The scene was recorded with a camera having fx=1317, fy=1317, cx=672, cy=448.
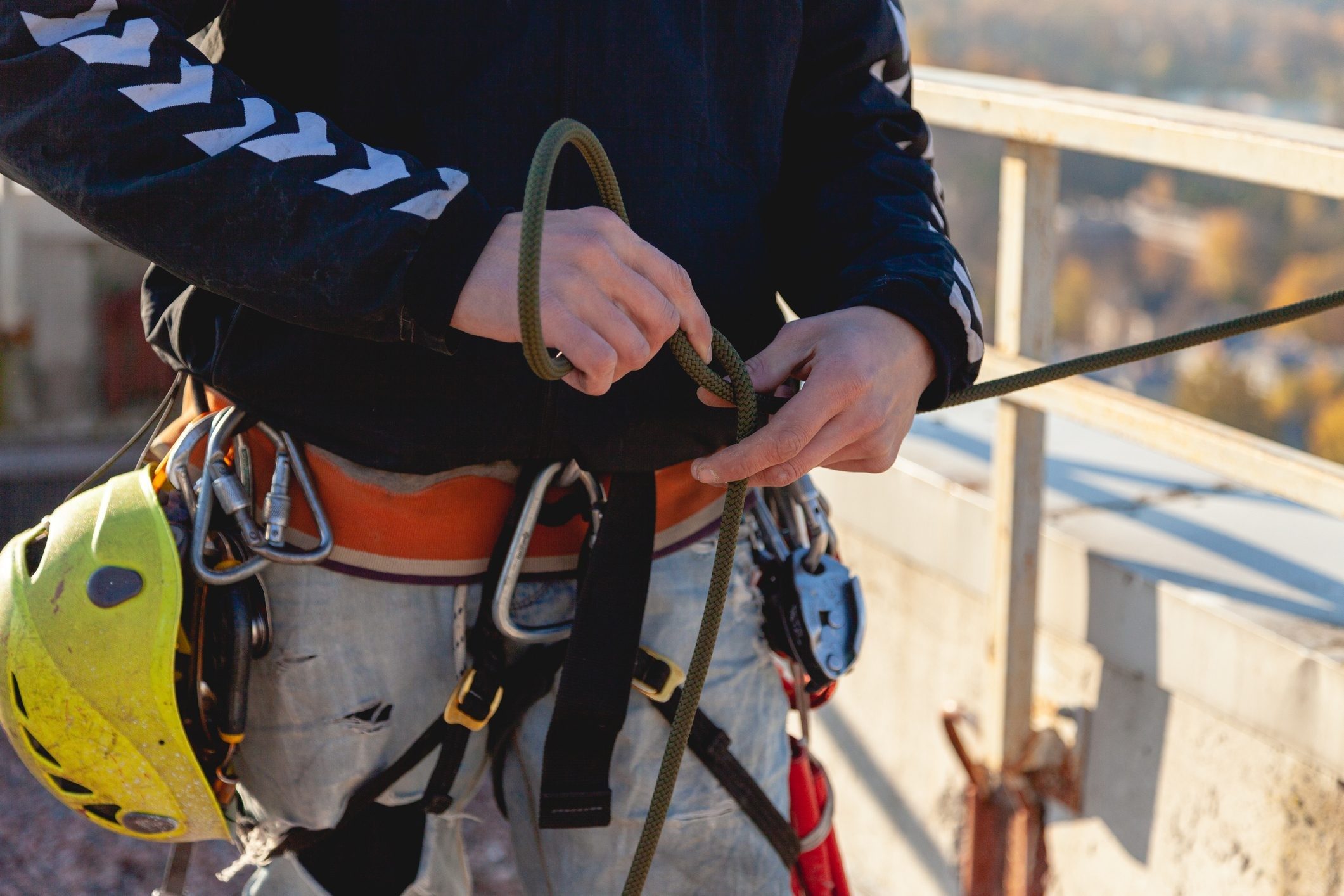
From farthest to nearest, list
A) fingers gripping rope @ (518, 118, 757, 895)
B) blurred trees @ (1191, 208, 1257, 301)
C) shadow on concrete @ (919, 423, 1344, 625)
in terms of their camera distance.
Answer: blurred trees @ (1191, 208, 1257, 301)
shadow on concrete @ (919, 423, 1344, 625)
fingers gripping rope @ (518, 118, 757, 895)

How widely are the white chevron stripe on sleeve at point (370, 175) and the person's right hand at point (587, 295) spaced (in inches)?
3.7

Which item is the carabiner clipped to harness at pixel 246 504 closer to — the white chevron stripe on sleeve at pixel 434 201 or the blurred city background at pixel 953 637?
the white chevron stripe on sleeve at pixel 434 201

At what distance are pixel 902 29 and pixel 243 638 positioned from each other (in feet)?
2.94

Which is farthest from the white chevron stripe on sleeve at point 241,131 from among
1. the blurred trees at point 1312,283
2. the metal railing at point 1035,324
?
the blurred trees at point 1312,283

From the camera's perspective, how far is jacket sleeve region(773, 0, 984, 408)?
123cm

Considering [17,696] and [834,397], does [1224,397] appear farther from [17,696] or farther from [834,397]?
[17,696]

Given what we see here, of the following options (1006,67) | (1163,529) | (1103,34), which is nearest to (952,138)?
(1006,67)

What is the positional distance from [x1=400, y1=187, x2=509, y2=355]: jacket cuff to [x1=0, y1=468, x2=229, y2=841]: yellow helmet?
344 millimetres

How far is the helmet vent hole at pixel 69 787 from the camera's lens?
1.19 m

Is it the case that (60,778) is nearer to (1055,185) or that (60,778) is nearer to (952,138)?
(1055,185)

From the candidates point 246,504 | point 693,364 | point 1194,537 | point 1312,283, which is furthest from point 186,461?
point 1312,283

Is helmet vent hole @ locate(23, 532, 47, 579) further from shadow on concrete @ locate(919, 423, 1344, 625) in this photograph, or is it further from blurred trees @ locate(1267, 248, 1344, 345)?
blurred trees @ locate(1267, 248, 1344, 345)

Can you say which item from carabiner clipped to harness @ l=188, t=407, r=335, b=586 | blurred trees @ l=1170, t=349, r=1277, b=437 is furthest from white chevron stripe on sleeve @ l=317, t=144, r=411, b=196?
blurred trees @ l=1170, t=349, r=1277, b=437

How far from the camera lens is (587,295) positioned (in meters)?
0.96
